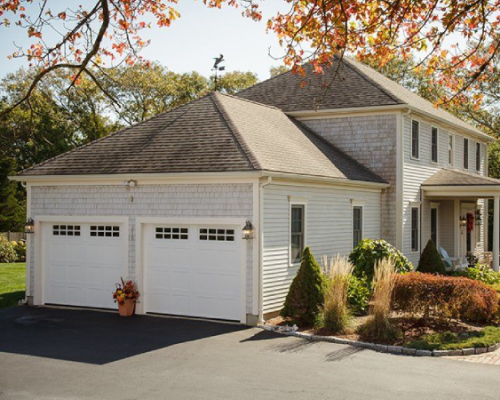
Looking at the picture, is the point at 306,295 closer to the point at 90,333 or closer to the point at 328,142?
the point at 90,333

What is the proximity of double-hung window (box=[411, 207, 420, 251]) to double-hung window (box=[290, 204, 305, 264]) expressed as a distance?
7179mm

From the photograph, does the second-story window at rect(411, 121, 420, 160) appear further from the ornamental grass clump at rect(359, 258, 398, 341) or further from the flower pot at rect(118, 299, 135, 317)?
the flower pot at rect(118, 299, 135, 317)

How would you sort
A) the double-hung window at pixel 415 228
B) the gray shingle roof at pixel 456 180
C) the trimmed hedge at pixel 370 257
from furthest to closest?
the double-hung window at pixel 415 228, the gray shingle roof at pixel 456 180, the trimmed hedge at pixel 370 257

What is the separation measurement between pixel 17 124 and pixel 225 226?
1071 inches

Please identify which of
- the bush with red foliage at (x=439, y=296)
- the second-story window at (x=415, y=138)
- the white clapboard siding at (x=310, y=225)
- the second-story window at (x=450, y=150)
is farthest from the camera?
the second-story window at (x=450, y=150)

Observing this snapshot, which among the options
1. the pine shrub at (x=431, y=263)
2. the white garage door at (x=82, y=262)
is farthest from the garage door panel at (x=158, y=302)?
the pine shrub at (x=431, y=263)

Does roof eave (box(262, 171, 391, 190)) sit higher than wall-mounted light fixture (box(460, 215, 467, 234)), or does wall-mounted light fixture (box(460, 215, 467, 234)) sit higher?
roof eave (box(262, 171, 391, 190))

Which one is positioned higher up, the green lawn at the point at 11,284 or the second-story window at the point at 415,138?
the second-story window at the point at 415,138

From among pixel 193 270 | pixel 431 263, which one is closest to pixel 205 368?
pixel 193 270

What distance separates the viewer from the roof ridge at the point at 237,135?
46.8 ft

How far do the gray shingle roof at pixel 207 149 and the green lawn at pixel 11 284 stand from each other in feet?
11.4

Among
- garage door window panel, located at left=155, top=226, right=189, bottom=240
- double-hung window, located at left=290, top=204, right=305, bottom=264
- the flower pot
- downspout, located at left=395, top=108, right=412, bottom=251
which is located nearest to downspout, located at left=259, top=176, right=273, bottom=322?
double-hung window, located at left=290, top=204, right=305, bottom=264

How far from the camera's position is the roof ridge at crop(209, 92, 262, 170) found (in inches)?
561

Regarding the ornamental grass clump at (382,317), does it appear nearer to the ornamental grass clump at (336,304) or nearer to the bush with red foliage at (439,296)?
the ornamental grass clump at (336,304)
